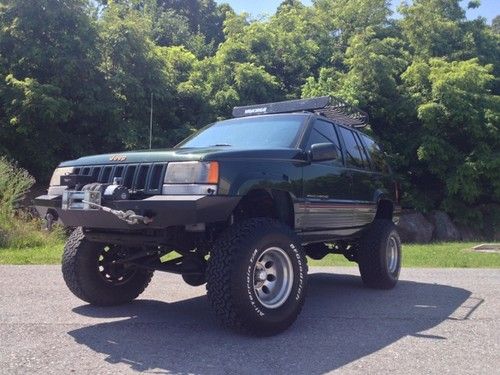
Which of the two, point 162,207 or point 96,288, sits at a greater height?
point 162,207

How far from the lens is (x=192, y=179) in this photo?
4730 millimetres

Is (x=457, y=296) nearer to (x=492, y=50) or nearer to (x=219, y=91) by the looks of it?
(x=219, y=91)

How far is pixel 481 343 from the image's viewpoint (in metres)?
4.81

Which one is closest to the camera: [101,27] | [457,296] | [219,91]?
[457,296]

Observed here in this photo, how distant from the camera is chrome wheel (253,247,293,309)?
5.02 metres

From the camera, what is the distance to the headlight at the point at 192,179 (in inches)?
184

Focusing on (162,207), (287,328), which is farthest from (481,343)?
(162,207)

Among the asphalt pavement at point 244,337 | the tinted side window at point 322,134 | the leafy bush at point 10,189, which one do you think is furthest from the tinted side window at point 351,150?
the leafy bush at point 10,189

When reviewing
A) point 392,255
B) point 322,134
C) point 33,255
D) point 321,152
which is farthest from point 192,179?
point 33,255

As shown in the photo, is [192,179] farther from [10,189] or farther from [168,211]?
[10,189]

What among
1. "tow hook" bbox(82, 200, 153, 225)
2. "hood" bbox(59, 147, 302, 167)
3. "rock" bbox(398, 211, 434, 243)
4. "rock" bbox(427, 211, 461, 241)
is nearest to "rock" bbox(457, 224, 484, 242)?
"rock" bbox(427, 211, 461, 241)

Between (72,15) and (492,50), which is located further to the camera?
(492,50)

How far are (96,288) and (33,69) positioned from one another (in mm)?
13394

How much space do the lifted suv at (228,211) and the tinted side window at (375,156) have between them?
0.79 m
